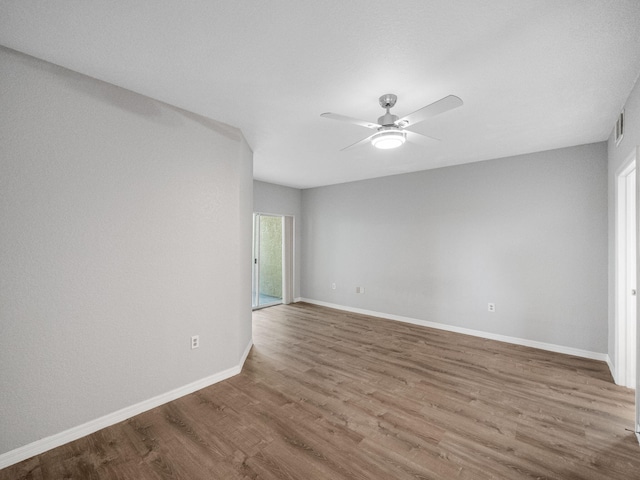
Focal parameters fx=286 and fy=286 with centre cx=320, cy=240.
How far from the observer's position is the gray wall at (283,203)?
5.83 meters

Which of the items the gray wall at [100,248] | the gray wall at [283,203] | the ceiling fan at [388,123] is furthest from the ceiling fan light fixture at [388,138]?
the gray wall at [283,203]

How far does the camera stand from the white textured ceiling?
149cm

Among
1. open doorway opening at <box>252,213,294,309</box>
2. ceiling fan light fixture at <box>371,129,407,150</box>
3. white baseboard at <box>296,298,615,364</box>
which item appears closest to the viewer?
ceiling fan light fixture at <box>371,129,407,150</box>

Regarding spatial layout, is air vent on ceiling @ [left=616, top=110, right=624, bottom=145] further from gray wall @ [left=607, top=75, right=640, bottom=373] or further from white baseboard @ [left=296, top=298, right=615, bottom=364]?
white baseboard @ [left=296, top=298, right=615, bottom=364]

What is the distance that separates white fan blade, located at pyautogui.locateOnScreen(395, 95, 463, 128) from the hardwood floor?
2.27m

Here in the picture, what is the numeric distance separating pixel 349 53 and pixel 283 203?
183 inches

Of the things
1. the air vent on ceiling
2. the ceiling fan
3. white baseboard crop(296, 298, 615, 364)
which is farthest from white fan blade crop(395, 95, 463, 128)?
white baseboard crop(296, 298, 615, 364)

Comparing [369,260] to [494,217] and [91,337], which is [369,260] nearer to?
[494,217]

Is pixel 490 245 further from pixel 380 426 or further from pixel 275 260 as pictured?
pixel 275 260

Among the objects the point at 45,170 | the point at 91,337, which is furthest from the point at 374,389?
the point at 45,170

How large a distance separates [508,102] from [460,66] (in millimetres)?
847

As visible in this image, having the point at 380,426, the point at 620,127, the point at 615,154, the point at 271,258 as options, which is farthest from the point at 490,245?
the point at 271,258

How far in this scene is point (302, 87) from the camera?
225cm

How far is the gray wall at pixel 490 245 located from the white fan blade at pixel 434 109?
2.77 meters
